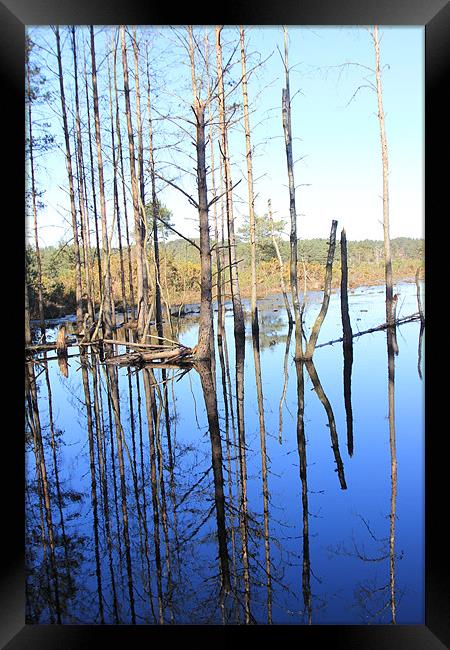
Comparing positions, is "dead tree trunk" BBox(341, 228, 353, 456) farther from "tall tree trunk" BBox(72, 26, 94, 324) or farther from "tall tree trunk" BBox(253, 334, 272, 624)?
"tall tree trunk" BBox(72, 26, 94, 324)

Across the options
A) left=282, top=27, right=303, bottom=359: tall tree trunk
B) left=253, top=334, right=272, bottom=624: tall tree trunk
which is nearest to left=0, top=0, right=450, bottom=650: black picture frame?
left=253, top=334, right=272, bottom=624: tall tree trunk

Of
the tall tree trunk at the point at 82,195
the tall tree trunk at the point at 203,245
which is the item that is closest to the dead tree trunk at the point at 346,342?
the tall tree trunk at the point at 203,245

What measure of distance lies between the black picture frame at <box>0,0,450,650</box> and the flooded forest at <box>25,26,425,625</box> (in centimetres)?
18

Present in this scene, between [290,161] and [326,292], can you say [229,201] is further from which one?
[326,292]

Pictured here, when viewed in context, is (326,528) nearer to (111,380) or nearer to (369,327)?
(111,380)

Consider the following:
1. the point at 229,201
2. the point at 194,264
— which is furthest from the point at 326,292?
the point at 194,264

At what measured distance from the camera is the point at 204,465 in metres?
4.06
